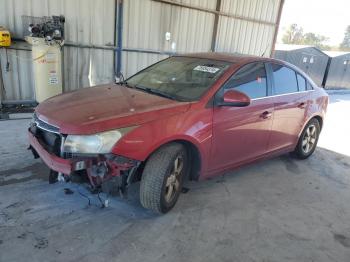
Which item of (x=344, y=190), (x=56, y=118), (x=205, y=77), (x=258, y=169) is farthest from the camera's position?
(x=258, y=169)

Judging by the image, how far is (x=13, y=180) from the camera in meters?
3.30

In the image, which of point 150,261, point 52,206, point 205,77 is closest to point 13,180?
point 52,206

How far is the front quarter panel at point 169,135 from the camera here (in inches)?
98.7

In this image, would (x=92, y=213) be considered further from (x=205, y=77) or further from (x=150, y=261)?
(x=205, y=77)

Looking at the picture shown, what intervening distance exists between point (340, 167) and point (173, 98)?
3157 mm

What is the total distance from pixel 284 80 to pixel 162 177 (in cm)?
223

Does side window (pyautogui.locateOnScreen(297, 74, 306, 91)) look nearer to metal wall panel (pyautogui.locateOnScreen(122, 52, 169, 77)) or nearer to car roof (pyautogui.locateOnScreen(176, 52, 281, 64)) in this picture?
car roof (pyautogui.locateOnScreen(176, 52, 281, 64))

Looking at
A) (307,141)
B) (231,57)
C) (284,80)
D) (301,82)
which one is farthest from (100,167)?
(307,141)

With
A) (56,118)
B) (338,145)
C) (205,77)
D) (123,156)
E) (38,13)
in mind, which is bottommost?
(338,145)

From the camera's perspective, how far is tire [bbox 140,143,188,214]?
2.69 metres

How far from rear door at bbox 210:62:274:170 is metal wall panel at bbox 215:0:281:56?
6.35m

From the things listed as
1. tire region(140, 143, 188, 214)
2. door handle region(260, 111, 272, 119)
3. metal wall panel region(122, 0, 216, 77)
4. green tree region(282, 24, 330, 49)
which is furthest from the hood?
green tree region(282, 24, 330, 49)

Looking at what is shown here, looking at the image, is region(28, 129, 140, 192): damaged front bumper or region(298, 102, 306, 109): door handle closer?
region(28, 129, 140, 192): damaged front bumper

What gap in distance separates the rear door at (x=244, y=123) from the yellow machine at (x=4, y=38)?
4.25m
